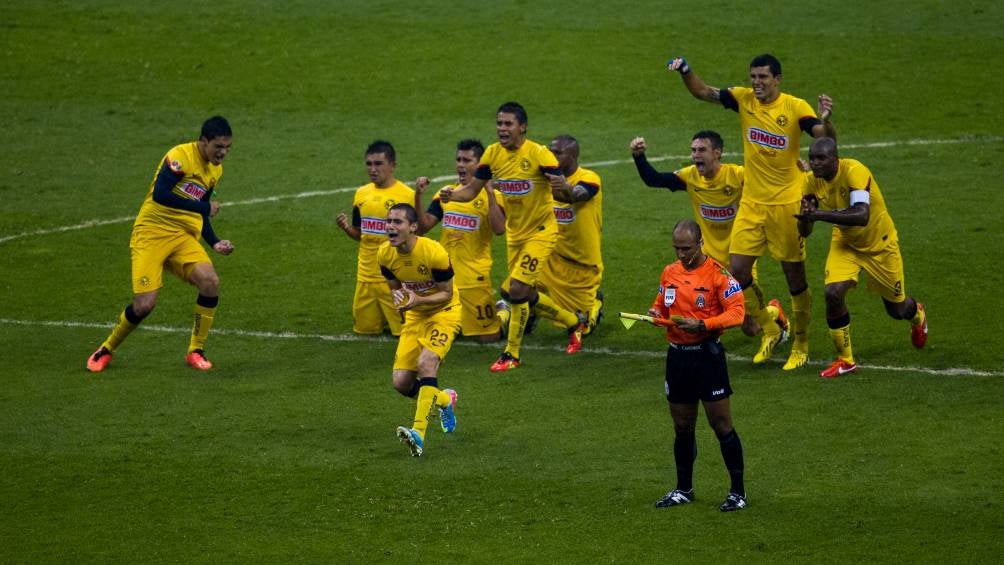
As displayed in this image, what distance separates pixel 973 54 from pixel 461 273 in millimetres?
15061

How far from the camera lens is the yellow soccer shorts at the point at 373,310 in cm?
1731

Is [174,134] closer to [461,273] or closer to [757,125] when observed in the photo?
[461,273]

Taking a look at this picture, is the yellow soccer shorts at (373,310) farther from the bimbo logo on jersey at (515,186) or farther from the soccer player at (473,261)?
the bimbo logo on jersey at (515,186)

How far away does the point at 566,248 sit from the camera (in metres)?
17.4

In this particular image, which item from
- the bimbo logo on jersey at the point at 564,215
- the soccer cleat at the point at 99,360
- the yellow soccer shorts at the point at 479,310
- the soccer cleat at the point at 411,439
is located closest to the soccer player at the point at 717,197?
the bimbo logo on jersey at the point at 564,215

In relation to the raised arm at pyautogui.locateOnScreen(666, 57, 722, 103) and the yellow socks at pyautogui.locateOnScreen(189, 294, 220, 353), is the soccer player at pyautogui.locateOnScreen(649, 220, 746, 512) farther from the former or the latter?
the yellow socks at pyautogui.locateOnScreen(189, 294, 220, 353)

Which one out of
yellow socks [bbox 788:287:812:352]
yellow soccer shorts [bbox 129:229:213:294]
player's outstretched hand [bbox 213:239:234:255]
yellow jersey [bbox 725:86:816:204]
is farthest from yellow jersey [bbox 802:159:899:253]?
yellow soccer shorts [bbox 129:229:213:294]

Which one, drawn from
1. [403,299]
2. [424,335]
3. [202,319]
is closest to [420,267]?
[403,299]

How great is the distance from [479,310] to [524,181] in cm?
185

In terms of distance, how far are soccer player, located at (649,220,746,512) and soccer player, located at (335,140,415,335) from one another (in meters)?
5.98

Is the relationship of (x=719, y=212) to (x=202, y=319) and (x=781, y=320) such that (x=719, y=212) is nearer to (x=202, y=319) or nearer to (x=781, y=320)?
(x=781, y=320)

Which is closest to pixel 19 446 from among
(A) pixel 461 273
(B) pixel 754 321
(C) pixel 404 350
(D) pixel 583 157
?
(C) pixel 404 350

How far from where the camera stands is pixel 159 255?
53.0ft

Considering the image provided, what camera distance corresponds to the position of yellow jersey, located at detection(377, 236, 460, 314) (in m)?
13.6
